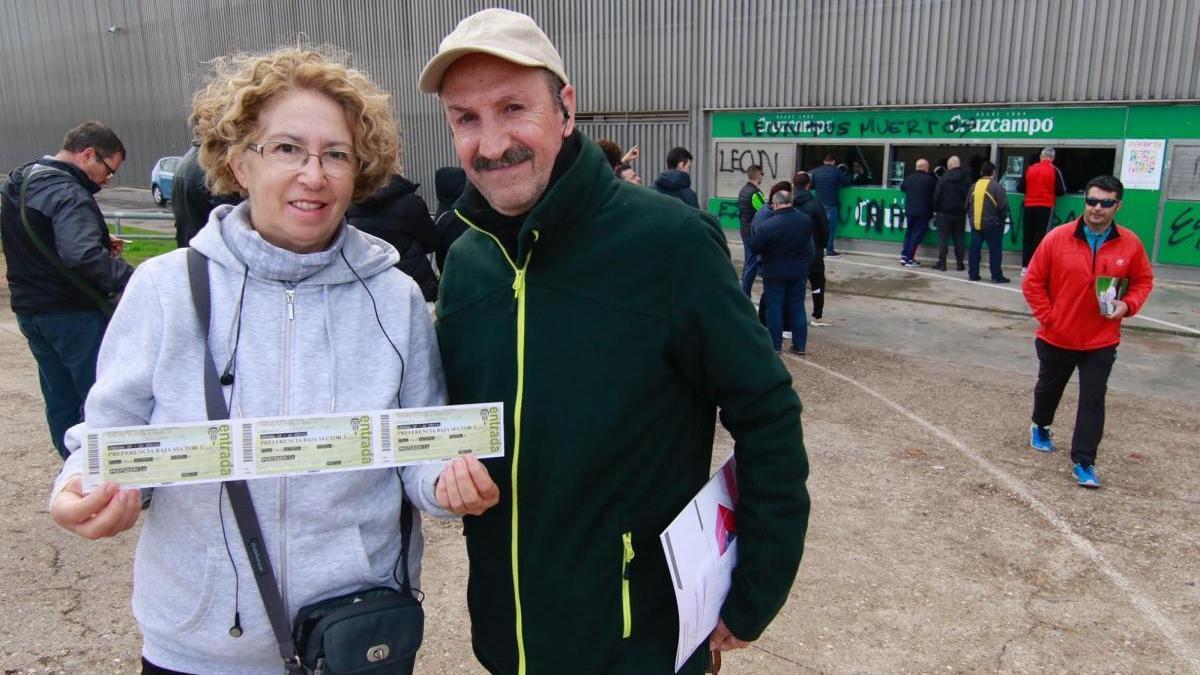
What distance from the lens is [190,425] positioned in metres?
1.58

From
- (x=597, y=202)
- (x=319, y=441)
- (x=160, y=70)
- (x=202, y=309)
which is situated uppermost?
(x=160, y=70)

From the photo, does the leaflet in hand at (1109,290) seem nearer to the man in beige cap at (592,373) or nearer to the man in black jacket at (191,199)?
the man in beige cap at (592,373)

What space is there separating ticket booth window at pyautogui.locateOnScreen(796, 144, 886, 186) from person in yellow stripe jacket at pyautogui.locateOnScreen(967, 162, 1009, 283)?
249cm

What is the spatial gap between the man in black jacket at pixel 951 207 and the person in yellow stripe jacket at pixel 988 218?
0.22m

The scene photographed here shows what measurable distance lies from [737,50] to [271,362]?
52.4ft

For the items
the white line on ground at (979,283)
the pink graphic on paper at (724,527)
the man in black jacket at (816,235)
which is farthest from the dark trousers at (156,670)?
the white line on ground at (979,283)

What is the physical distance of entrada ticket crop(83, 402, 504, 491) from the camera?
1.55 meters

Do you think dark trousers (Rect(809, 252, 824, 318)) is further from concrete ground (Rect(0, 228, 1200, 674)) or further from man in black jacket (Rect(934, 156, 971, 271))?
man in black jacket (Rect(934, 156, 971, 271))

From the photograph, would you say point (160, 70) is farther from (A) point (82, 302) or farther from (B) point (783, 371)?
(B) point (783, 371)

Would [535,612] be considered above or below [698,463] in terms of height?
below

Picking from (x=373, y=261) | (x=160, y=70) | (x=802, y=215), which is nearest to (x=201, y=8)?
(x=160, y=70)

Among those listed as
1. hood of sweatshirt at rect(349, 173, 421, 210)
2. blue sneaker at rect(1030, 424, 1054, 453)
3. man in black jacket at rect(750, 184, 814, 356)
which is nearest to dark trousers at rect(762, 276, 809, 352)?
man in black jacket at rect(750, 184, 814, 356)

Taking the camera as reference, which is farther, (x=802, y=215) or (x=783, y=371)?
(x=802, y=215)

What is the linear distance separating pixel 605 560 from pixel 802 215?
725 cm
